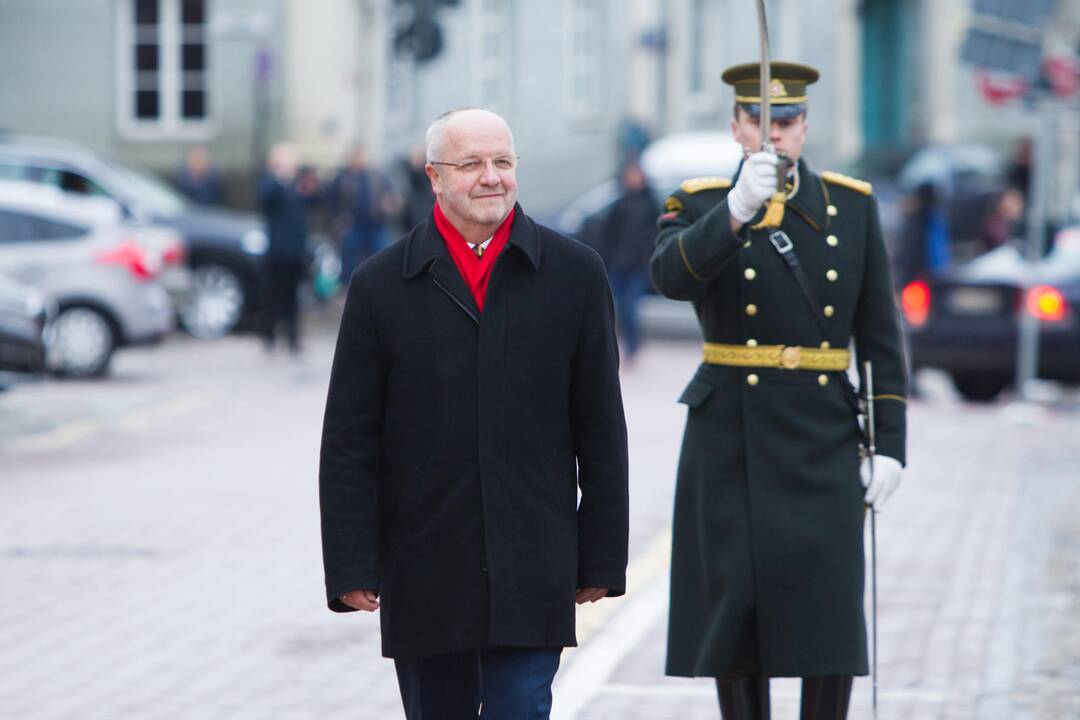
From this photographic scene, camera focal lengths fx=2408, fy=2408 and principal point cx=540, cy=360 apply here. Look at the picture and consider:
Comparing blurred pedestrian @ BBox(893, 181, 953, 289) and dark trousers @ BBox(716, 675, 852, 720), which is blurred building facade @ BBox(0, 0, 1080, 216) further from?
dark trousers @ BBox(716, 675, 852, 720)

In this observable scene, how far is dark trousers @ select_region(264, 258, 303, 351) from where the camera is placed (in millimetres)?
20828

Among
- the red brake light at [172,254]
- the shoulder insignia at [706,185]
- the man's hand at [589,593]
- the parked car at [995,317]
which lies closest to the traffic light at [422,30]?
the parked car at [995,317]

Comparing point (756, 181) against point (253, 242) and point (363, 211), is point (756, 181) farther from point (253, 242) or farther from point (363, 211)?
point (363, 211)

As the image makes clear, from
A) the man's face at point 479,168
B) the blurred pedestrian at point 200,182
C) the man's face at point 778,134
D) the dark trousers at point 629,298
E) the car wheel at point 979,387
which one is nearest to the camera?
the man's face at point 479,168

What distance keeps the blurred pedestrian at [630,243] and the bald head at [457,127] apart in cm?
1517

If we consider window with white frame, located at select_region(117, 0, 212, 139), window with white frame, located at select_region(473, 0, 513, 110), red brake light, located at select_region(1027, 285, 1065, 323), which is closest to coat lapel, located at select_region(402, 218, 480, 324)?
red brake light, located at select_region(1027, 285, 1065, 323)

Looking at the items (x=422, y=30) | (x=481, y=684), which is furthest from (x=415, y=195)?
(x=481, y=684)

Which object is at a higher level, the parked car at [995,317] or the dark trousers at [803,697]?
the dark trousers at [803,697]

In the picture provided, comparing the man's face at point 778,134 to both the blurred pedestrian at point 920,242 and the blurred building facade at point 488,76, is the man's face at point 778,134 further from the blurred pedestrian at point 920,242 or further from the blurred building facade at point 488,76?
the blurred pedestrian at point 920,242

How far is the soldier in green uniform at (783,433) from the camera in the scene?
5.61 meters

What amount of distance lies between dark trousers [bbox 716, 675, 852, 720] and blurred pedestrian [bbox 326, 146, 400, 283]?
1889 cm

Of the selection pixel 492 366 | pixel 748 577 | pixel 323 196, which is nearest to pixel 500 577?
pixel 492 366

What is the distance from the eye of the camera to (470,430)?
4633 mm

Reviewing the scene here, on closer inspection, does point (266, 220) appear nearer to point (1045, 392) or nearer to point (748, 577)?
point (1045, 392)
